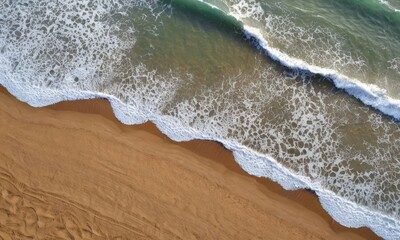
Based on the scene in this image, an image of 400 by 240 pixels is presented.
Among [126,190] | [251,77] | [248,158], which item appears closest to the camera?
[126,190]

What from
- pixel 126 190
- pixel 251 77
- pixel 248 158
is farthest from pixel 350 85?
pixel 126 190

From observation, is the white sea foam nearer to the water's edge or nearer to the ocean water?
the ocean water

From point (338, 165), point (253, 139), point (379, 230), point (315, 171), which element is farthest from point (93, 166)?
point (379, 230)

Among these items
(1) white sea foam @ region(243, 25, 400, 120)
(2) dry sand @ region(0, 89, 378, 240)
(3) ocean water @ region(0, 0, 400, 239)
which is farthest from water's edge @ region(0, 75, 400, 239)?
(1) white sea foam @ region(243, 25, 400, 120)

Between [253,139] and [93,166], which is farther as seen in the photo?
[253,139]

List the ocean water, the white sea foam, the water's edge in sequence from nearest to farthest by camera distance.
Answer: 1. the water's edge
2. the ocean water
3. the white sea foam

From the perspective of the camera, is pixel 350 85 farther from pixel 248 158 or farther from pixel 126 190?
pixel 126 190

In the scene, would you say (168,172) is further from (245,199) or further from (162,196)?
(245,199)
